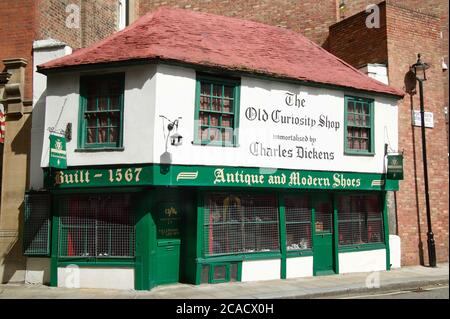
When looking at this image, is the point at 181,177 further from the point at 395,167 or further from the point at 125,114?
the point at 395,167

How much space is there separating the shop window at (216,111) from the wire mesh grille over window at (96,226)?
2.48 m

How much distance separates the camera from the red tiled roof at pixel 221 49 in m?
12.1

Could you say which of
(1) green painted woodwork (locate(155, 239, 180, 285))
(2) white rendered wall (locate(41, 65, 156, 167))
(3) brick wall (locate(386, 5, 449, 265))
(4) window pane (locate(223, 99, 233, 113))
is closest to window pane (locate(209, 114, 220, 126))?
(4) window pane (locate(223, 99, 233, 113))

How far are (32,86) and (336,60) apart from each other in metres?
9.32

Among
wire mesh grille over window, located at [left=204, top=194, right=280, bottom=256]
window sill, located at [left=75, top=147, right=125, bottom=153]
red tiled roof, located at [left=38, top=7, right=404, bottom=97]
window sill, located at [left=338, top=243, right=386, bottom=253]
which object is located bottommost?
window sill, located at [left=338, top=243, right=386, bottom=253]

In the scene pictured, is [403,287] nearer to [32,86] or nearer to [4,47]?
[32,86]

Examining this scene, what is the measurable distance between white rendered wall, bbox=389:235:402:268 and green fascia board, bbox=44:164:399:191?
3270 mm

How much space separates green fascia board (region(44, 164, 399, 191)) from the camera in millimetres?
11508

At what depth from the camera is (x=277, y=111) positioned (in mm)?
13305

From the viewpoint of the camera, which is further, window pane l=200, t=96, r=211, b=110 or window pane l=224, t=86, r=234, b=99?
window pane l=224, t=86, r=234, b=99

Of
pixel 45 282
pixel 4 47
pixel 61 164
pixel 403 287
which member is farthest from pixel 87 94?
pixel 403 287

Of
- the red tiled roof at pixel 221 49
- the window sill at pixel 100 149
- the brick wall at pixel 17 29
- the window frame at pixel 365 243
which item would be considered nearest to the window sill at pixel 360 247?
the window frame at pixel 365 243

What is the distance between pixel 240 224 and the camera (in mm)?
12875

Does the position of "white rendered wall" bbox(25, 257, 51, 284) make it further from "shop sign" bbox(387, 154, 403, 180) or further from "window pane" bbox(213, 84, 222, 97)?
"shop sign" bbox(387, 154, 403, 180)
